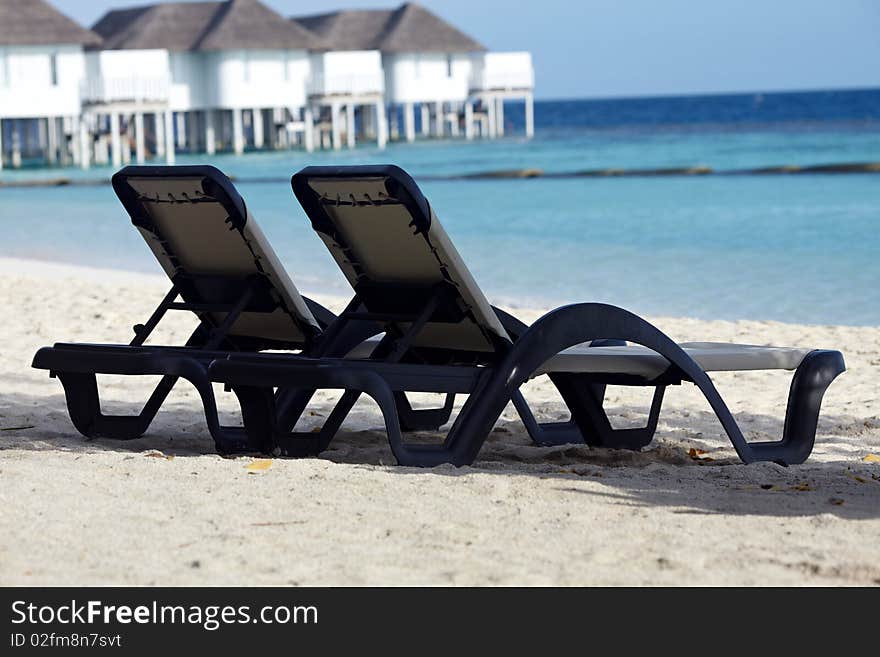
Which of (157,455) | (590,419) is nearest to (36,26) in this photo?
(590,419)

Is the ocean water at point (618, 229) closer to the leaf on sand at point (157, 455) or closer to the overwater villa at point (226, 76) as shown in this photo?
the overwater villa at point (226, 76)

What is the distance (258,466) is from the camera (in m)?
4.47

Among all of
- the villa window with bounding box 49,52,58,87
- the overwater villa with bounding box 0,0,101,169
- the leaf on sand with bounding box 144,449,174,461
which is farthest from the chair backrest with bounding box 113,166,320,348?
the villa window with bounding box 49,52,58,87

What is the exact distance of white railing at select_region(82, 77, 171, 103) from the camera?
3759cm

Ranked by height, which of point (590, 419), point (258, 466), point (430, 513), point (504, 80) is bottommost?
point (504, 80)

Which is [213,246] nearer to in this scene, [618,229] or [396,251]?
[396,251]

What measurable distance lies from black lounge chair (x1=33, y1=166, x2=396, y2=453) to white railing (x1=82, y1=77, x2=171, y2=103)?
110ft

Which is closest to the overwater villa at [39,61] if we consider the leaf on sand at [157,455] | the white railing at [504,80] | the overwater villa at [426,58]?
the overwater villa at [426,58]

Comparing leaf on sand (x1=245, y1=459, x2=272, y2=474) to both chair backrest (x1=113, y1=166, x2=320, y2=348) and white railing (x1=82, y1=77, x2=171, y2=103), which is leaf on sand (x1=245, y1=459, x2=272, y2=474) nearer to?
chair backrest (x1=113, y1=166, x2=320, y2=348)

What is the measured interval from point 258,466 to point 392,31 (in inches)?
1863
